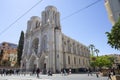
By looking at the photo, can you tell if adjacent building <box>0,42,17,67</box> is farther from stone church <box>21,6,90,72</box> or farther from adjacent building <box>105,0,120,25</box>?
adjacent building <box>105,0,120,25</box>

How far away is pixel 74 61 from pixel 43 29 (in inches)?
737

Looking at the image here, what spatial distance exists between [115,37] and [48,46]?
35.4m

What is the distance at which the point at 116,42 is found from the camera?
13625 mm

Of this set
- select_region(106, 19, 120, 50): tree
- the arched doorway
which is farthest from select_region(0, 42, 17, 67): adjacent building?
select_region(106, 19, 120, 50): tree

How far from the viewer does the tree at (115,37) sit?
43.5 ft

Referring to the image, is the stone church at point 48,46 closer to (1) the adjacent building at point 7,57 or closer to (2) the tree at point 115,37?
(1) the adjacent building at point 7,57

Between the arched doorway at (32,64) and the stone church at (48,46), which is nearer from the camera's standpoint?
the stone church at (48,46)

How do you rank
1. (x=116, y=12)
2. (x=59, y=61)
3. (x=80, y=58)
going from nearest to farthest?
(x=116, y=12)
(x=59, y=61)
(x=80, y=58)

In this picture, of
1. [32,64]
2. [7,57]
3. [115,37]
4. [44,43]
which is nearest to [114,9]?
[115,37]

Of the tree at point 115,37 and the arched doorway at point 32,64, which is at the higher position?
the tree at point 115,37

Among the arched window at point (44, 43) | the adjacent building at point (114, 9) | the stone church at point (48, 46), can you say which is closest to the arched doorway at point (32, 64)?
the stone church at point (48, 46)

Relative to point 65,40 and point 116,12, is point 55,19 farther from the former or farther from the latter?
point 116,12

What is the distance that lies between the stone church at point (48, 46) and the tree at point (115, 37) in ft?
106

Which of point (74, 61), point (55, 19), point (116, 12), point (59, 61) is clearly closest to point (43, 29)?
point (55, 19)
